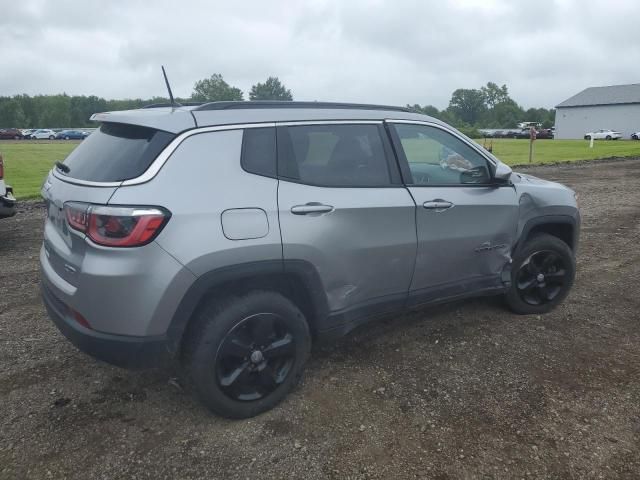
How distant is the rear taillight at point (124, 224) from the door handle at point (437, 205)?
5.83 feet

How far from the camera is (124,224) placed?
252 centimetres

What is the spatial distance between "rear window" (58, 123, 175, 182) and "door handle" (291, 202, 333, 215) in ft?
2.55

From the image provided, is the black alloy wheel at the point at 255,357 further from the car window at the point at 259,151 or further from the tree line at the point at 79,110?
the tree line at the point at 79,110

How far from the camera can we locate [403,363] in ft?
12.2

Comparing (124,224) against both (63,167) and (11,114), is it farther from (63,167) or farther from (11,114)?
(11,114)

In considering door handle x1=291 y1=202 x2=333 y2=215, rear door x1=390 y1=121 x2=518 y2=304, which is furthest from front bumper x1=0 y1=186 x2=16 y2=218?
rear door x1=390 y1=121 x2=518 y2=304

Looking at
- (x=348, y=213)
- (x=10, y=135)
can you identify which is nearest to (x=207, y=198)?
(x=348, y=213)

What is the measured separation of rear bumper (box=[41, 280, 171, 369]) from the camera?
2656mm

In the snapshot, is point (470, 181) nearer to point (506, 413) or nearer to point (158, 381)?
point (506, 413)

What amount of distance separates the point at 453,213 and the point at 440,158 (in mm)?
476

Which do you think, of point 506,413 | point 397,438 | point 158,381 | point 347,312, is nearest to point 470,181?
point 347,312

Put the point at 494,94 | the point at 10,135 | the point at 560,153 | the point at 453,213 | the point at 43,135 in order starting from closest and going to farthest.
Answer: the point at 453,213
the point at 560,153
the point at 10,135
the point at 43,135
the point at 494,94

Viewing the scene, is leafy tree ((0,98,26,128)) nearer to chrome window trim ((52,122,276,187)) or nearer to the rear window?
the rear window

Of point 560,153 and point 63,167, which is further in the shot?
point 560,153
